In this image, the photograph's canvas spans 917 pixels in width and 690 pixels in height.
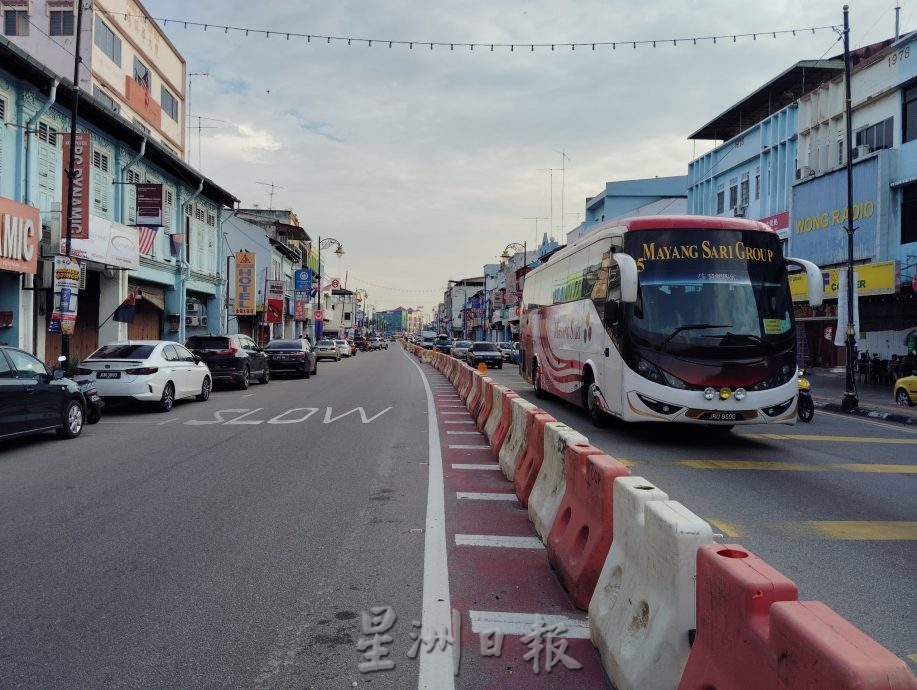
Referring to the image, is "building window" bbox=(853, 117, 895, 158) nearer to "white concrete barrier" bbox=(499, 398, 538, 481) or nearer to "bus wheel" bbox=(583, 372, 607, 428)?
"bus wheel" bbox=(583, 372, 607, 428)

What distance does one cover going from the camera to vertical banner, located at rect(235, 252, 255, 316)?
38.1 meters

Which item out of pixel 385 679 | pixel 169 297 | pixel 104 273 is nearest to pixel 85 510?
pixel 385 679

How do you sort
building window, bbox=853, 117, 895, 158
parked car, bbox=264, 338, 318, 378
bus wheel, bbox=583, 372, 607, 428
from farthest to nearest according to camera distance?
parked car, bbox=264, 338, 318, 378 < building window, bbox=853, 117, 895, 158 < bus wheel, bbox=583, 372, 607, 428

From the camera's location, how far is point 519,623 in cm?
417

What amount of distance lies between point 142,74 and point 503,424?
29109mm

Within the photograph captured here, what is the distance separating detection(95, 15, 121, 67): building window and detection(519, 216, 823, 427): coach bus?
79.9ft

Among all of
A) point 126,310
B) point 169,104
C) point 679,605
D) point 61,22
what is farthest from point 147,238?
point 679,605

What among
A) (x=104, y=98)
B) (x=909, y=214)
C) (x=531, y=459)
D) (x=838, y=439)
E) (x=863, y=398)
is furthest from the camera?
(x=104, y=98)

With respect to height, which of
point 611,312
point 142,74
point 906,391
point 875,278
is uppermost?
point 142,74

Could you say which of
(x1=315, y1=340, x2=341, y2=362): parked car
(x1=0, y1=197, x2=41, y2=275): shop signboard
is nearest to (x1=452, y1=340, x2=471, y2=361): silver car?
(x1=315, y1=340, x2=341, y2=362): parked car

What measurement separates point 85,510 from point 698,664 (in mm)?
5884

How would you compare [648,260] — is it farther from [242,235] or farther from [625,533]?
[242,235]

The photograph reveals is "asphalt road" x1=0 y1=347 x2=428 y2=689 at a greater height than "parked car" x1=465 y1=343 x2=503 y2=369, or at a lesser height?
lesser

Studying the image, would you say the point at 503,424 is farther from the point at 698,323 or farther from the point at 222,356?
the point at 222,356
